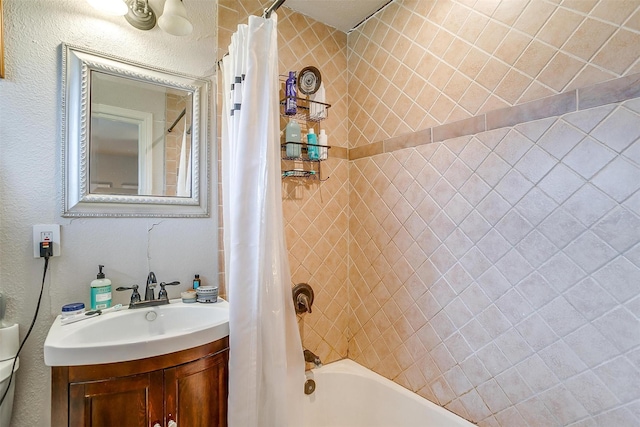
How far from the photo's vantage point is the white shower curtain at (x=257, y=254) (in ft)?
3.87

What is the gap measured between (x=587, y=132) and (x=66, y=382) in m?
1.88

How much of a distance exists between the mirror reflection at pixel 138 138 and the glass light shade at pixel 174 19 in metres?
0.26

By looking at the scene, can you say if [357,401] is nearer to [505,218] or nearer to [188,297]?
[188,297]

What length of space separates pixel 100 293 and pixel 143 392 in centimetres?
48

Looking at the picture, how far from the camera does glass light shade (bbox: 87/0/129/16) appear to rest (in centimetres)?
125

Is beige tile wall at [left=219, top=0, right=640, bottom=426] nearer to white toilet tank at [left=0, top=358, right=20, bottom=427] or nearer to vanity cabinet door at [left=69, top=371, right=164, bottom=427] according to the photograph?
vanity cabinet door at [left=69, top=371, right=164, bottom=427]

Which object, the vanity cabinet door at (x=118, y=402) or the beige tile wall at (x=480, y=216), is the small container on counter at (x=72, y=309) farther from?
the beige tile wall at (x=480, y=216)

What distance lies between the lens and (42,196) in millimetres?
1205

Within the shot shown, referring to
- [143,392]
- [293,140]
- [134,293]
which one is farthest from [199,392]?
[293,140]

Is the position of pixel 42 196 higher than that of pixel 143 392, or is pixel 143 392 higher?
pixel 42 196

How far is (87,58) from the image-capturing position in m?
1.28

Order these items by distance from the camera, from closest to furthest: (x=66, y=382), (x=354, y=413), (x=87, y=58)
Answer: (x=66, y=382) → (x=87, y=58) → (x=354, y=413)

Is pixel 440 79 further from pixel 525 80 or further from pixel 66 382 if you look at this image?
pixel 66 382

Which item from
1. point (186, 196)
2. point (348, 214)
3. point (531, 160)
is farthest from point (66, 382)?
point (531, 160)
